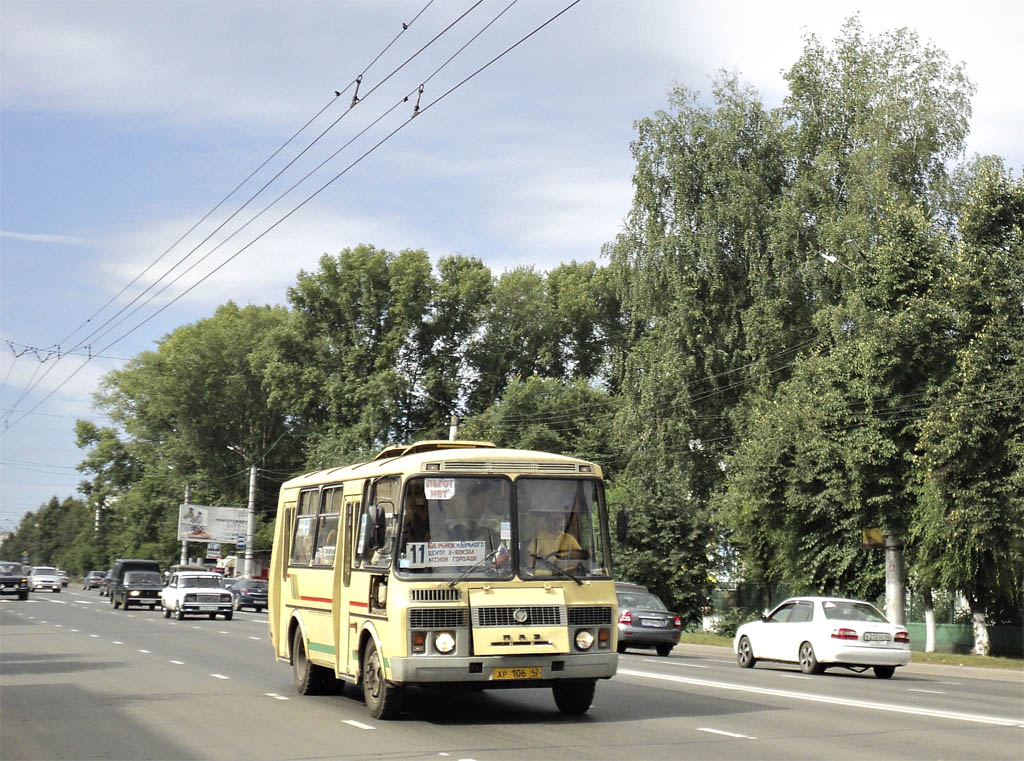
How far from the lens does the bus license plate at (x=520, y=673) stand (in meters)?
12.3

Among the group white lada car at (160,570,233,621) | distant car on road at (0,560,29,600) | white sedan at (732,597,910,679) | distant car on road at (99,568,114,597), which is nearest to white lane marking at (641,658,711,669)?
white sedan at (732,597,910,679)

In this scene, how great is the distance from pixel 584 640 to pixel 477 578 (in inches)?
50.2

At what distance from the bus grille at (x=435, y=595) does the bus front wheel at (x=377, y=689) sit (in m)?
0.90

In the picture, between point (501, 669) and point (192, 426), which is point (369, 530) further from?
point (192, 426)

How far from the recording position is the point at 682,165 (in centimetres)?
4512

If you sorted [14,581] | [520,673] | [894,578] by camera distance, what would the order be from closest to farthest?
[520,673] < [894,578] < [14,581]

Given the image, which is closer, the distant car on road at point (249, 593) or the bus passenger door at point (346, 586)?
the bus passenger door at point (346, 586)

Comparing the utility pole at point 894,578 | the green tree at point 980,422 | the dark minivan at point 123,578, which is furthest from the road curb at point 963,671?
the dark minivan at point 123,578

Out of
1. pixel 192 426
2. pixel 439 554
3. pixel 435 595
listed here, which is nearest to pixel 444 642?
pixel 435 595

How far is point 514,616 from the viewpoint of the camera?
12.4m

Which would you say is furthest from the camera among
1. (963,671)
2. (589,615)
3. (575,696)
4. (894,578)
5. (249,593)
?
(249,593)

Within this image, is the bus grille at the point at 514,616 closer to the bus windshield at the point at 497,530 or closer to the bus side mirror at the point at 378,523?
the bus windshield at the point at 497,530

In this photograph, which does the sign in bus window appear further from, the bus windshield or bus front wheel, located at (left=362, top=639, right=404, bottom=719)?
bus front wheel, located at (left=362, top=639, right=404, bottom=719)

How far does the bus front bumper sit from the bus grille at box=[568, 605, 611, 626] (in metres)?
0.32
